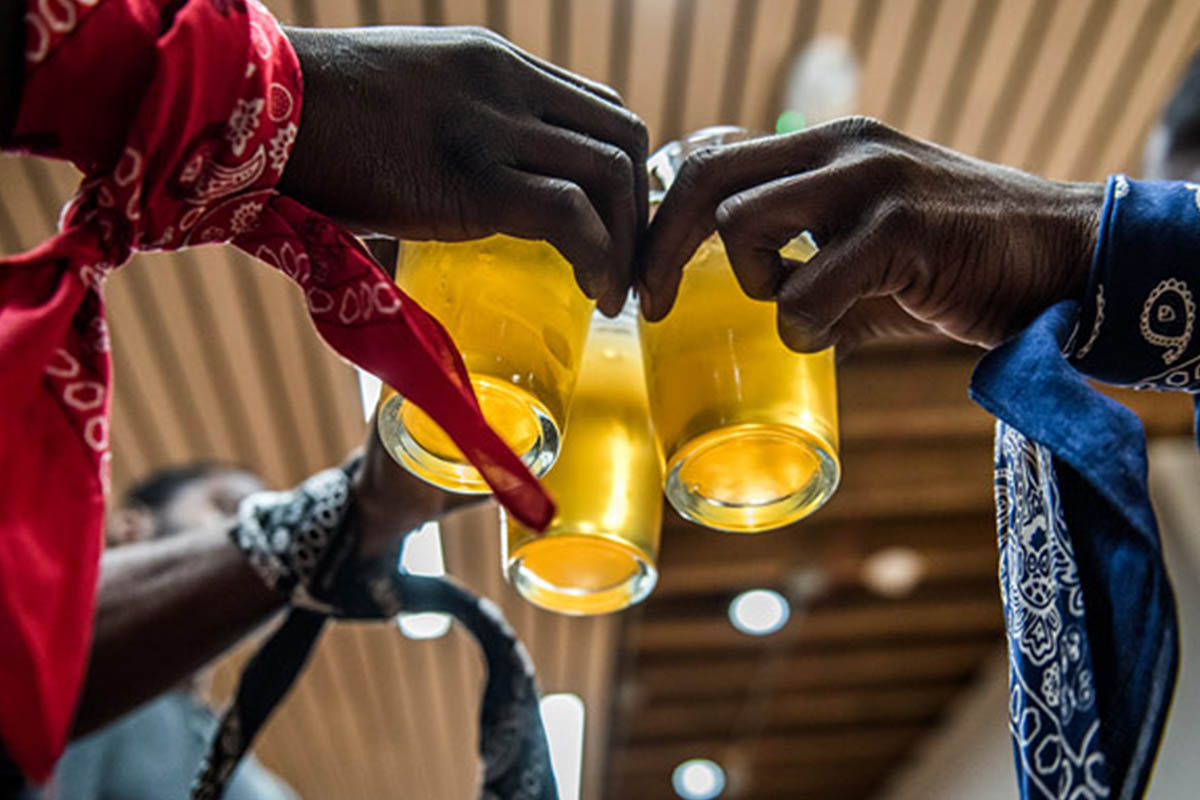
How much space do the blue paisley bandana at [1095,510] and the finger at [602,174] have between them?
257 millimetres

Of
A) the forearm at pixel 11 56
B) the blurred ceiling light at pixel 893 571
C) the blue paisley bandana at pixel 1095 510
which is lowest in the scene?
the blurred ceiling light at pixel 893 571

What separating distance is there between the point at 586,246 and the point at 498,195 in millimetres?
66

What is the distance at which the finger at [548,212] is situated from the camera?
783mm

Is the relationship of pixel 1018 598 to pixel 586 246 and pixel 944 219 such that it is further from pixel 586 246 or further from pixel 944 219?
pixel 586 246

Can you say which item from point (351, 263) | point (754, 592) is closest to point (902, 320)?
point (351, 263)

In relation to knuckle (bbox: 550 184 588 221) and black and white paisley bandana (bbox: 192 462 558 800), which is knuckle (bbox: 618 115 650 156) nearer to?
knuckle (bbox: 550 184 588 221)

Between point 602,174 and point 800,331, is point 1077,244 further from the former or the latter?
point 602,174

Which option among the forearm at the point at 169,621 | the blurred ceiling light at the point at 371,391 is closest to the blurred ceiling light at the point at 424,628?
the forearm at the point at 169,621

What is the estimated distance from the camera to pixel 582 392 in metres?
1.02

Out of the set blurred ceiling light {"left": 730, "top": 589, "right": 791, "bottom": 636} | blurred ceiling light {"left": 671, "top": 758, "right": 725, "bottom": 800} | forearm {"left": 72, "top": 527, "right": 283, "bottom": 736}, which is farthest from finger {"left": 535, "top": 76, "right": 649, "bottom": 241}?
blurred ceiling light {"left": 671, "top": 758, "right": 725, "bottom": 800}

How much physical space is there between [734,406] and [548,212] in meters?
0.19

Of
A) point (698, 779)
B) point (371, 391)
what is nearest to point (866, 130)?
→ point (371, 391)

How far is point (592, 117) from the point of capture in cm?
85

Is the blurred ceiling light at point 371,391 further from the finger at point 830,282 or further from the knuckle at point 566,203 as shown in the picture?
the finger at point 830,282
